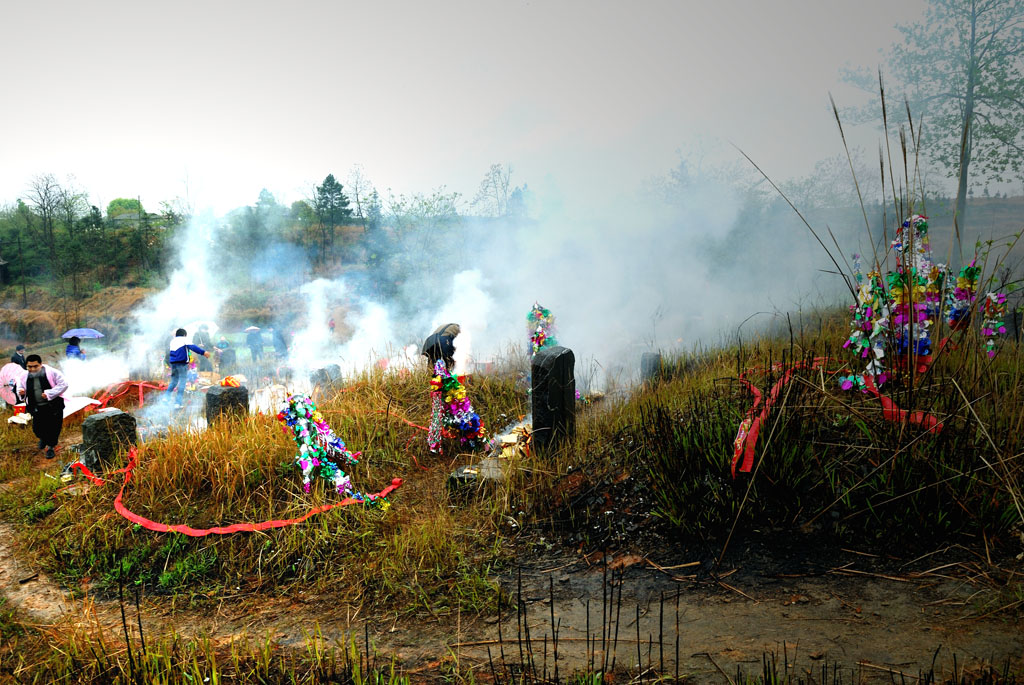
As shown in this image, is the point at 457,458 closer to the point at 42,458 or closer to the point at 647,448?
the point at 647,448

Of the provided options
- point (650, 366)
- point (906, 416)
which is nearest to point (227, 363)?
point (650, 366)

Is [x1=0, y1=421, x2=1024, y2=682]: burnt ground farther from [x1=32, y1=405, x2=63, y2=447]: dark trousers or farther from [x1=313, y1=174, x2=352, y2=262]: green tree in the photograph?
[x1=313, y1=174, x2=352, y2=262]: green tree

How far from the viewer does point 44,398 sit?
7.96m

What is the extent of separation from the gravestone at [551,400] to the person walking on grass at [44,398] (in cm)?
711

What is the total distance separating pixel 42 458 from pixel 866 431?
1005 centimetres

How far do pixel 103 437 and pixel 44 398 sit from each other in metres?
2.22

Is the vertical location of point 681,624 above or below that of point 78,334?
below

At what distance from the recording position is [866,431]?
3.61 m

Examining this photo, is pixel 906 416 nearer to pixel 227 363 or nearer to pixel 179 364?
pixel 179 364

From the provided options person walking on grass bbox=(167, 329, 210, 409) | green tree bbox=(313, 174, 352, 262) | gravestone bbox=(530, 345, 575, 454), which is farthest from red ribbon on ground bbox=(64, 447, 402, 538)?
green tree bbox=(313, 174, 352, 262)

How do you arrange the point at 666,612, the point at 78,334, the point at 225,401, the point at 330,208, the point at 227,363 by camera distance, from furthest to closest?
the point at 330,208, the point at 227,363, the point at 78,334, the point at 225,401, the point at 666,612

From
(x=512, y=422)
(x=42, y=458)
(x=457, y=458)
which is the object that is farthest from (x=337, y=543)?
(x=42, y=458)

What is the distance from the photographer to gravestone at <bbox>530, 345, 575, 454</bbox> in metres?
5.25

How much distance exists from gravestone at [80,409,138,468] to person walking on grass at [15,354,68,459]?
1.93 m
